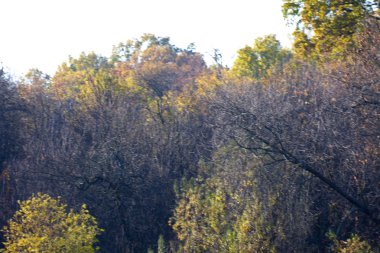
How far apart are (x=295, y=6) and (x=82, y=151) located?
6.77 m

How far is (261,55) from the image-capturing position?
30.4 metres

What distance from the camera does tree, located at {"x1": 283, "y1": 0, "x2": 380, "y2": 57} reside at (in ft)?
50.9

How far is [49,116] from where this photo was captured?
19.6 meters

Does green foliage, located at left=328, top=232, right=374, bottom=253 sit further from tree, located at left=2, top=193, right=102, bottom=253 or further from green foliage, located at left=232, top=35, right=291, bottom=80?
green foliage, located at left=232, top=35, right=291, bottom=80

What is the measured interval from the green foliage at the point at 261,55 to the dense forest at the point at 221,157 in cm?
689

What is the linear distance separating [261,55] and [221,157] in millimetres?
16348

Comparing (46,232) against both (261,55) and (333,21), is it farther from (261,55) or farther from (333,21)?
(261,55)

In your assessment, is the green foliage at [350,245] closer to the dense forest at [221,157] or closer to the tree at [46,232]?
the dense forest at [221,157]

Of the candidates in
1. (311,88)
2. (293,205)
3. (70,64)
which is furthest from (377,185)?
(70,64)

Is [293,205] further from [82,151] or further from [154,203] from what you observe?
[82,151]

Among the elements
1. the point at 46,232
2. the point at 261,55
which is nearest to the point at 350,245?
the point at 46,232

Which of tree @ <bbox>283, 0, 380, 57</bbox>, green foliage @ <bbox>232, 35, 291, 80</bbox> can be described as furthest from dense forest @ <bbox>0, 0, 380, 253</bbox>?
green foliage @ <bbox>232, 35, 291, 80</bbox>

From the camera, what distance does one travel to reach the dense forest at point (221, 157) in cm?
1302

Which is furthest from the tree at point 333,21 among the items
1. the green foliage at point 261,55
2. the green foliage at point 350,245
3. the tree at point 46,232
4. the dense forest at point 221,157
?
the green foliage at point 261,55
